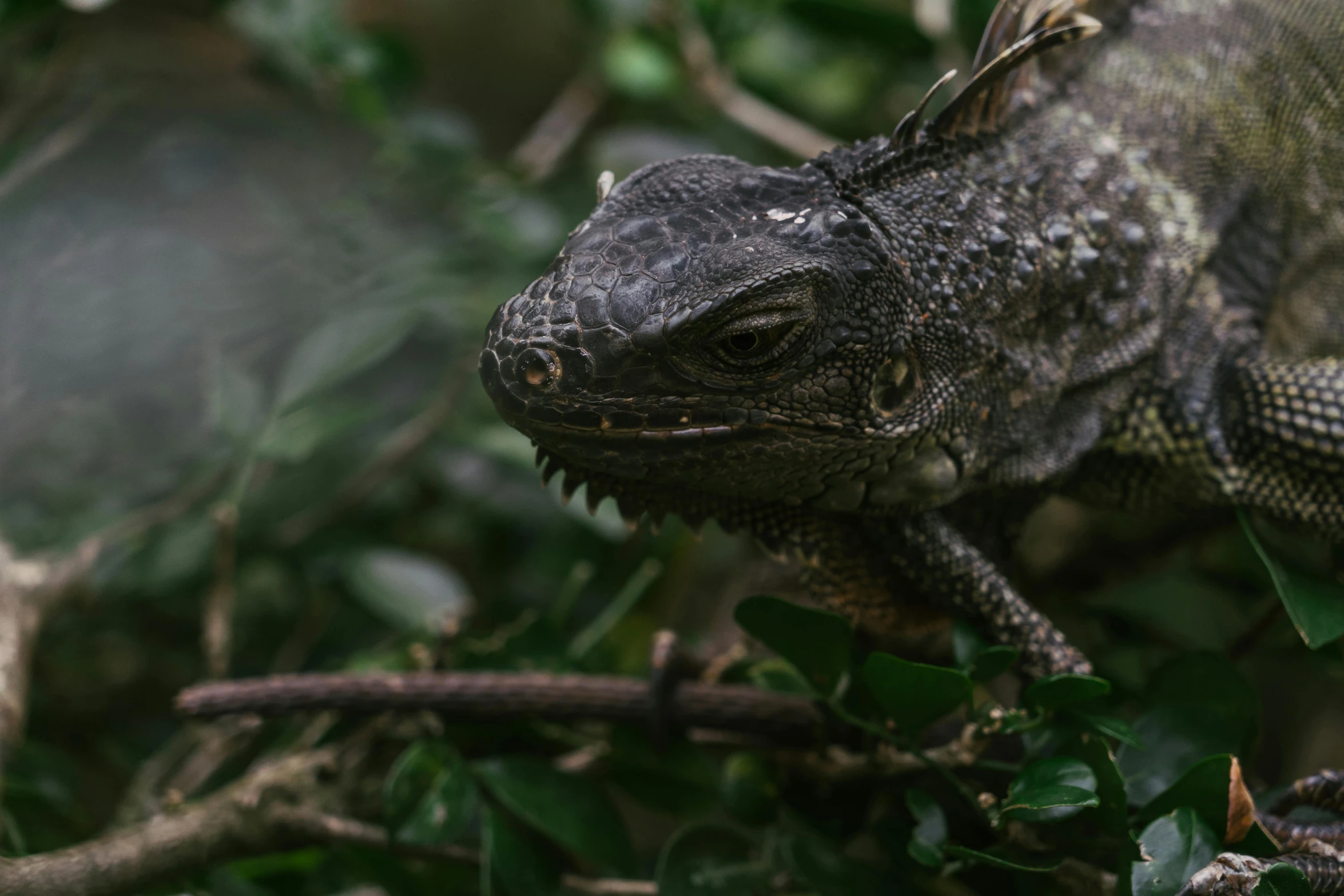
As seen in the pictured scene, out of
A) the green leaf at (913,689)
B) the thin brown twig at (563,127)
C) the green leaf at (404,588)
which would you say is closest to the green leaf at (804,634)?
the green leaf at (913,689)

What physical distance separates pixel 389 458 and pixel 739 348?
6.96ft

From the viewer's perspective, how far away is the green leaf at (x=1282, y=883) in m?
1.61

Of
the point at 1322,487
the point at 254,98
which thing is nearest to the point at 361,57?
the point at 254,98

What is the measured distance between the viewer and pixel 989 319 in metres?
1.98

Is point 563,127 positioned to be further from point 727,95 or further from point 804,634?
point 804,634

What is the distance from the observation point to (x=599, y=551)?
3.39 m

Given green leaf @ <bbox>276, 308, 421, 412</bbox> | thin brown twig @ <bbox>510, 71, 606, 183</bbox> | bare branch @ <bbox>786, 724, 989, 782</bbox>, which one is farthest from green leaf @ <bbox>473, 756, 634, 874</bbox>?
thin brown twig @ <bbox>510, 71, 606, 183</bbox>

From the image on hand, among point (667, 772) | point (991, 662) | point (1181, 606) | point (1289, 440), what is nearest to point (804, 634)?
point (991, 662)

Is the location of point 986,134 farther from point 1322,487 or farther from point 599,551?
point 599,551

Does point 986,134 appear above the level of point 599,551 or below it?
above

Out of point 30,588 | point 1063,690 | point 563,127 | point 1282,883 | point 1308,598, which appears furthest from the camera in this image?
point 563,127

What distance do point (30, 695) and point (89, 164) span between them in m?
1.91

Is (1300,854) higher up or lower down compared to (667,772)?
higher up

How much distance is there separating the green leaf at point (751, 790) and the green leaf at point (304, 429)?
5.60 feet
